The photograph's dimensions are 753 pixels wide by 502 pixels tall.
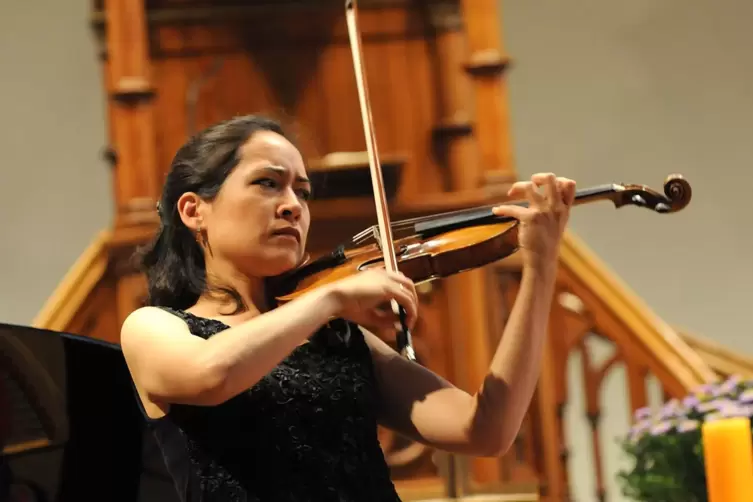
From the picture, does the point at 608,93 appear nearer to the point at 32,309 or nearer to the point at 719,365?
the point at 719,365

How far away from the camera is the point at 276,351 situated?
1.19 meters

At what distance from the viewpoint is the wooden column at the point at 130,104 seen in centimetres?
299

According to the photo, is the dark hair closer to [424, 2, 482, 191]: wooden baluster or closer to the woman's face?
the woman's face

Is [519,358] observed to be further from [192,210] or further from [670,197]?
[192,210]

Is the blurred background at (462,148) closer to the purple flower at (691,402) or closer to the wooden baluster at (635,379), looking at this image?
the wooden baluster at (635,379)

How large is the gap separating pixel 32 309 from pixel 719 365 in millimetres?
2450

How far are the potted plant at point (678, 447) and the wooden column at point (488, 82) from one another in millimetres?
945

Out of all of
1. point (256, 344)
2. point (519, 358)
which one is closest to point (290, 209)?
point (256, 344)

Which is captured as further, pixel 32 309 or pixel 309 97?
pixel 32 309

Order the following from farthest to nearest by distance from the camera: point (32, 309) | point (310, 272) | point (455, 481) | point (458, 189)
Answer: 1. point (32, 309)
2. point (458, 189)
3. point (455, 481)
4. point (310, 272)

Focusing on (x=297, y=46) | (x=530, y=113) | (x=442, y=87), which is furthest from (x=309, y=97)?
(x=530, y=113)

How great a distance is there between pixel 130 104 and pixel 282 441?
1.98m

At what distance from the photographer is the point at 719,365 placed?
3348 mm

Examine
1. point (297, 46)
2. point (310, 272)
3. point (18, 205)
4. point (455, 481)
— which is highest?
point (297, 46)
